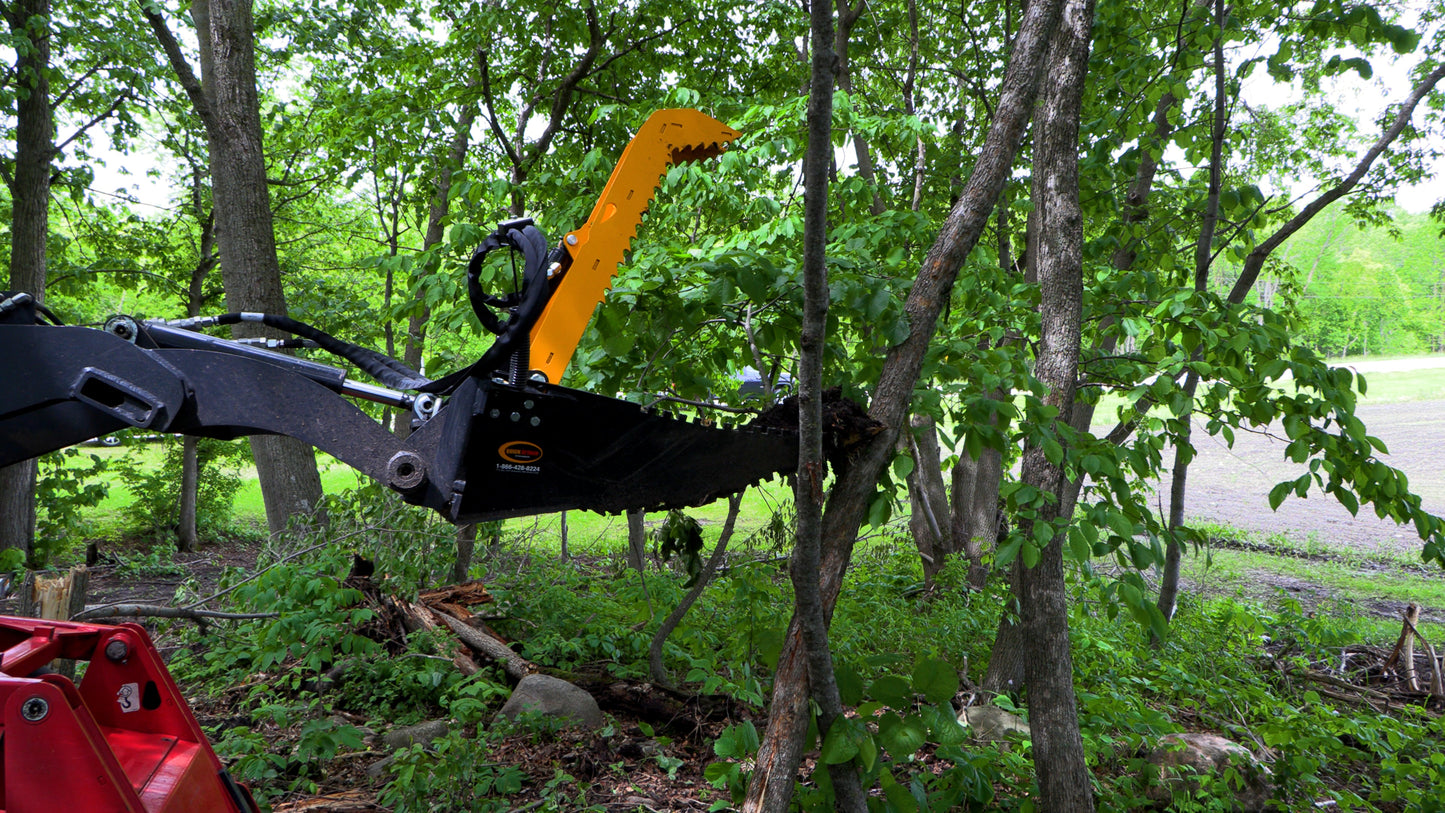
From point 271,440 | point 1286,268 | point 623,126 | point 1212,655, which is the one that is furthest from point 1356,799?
point 271,440

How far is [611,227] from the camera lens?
2.53m

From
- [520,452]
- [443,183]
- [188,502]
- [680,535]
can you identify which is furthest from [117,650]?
[188,502]

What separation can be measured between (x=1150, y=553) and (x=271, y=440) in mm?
5993

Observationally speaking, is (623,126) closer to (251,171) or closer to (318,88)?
(251,171)

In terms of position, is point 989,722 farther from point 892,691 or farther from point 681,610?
point 892,691

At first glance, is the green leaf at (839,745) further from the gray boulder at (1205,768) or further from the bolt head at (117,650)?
the gray boulder at (1205,768)

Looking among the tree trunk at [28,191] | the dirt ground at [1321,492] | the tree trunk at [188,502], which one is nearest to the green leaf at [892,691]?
the dirt ground at [1321,492]

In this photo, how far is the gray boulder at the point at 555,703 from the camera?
4.13 meters

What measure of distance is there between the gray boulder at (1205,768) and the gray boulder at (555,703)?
2831 mm

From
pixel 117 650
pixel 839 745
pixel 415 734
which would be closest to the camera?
pixel 117 650

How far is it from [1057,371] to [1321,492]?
10056 mm

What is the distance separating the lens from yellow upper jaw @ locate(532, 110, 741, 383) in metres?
2.35

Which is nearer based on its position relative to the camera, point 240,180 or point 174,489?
point 240,180

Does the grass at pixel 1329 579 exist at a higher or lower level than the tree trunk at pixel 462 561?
lower
